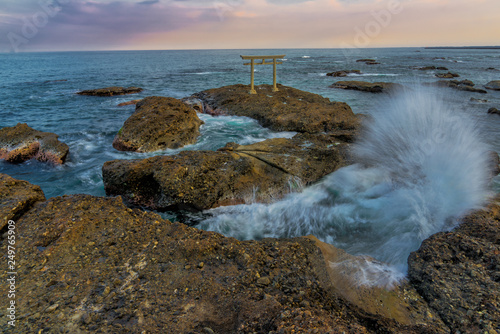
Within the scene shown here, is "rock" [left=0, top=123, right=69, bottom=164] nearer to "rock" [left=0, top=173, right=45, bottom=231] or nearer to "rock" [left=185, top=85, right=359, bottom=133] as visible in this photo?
"rock" [left=0, top=173, right=45, bottom=231]

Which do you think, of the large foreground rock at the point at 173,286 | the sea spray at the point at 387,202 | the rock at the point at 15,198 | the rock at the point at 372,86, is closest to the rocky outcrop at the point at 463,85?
the rock at the point at 372,86

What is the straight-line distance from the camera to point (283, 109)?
464 inches

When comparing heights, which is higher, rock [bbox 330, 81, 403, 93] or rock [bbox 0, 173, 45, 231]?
rock [bbox 330, 81, 403, 93]

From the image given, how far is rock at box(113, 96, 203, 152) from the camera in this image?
30.2 ft

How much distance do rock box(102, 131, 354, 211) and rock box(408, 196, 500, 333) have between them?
9.94 feet

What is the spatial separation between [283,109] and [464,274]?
958 cm

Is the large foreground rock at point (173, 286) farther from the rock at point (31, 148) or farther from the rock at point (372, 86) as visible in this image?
the rock at point (372, 86)

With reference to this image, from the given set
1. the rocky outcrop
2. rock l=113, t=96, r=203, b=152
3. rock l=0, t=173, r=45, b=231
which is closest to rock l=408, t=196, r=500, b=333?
rock l=0, t=173, r=45, b=231

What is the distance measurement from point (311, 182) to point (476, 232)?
3.16 metres

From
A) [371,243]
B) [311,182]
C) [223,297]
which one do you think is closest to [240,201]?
[311,182]

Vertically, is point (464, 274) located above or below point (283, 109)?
below

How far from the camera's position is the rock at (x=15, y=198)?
3.73 meters

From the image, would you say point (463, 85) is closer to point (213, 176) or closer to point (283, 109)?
point (283, 109)

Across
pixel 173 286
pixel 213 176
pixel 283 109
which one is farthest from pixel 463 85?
pixel 173 286
